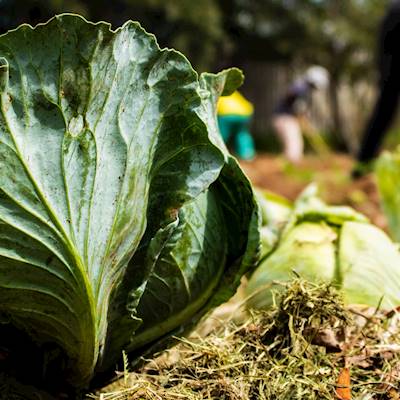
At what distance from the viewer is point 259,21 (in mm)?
29375

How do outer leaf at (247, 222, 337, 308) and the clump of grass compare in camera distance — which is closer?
the clump of grass

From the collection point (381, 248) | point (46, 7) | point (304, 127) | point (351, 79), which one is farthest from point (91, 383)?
point (351, 79)

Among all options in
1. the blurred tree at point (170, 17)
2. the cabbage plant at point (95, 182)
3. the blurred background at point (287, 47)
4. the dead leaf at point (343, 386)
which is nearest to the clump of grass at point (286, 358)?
the dead leaf at point (343, 386)

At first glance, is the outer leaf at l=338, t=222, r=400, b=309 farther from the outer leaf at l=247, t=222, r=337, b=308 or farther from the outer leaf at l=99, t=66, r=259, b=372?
the outer leaf at l=99, t=66, r=259, b=372

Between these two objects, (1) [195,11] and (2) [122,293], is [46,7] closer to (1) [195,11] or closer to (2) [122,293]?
(1) [195,11]

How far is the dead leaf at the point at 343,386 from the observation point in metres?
1.83

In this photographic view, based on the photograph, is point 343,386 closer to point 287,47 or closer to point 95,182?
point 95,182

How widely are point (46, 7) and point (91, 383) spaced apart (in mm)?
16020

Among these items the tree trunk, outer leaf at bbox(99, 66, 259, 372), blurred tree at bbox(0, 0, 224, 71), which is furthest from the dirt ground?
the tree trunk

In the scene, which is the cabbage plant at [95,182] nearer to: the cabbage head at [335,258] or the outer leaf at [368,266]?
the cabbage head at [335,258]

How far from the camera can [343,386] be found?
1.85m

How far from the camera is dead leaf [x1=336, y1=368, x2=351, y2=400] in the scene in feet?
6.01

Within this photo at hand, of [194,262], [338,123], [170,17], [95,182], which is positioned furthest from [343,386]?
[338,123]

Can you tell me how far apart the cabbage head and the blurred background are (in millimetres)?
18641
